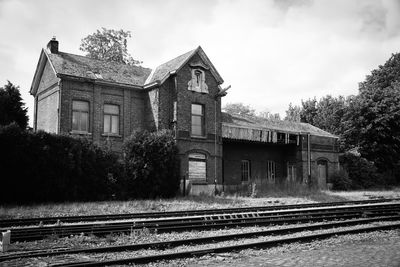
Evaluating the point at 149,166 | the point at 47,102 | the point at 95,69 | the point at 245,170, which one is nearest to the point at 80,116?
the point at 47,102

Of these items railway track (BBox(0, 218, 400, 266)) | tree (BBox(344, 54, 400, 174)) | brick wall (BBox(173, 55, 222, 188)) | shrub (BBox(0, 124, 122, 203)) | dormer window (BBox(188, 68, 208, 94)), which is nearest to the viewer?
railway track (BBox(0, 218, 400, 266))

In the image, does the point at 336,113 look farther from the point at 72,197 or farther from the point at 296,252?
the point at 296,252

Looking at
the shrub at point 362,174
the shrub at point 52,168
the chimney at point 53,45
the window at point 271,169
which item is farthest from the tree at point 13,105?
the shrub at point 362,174

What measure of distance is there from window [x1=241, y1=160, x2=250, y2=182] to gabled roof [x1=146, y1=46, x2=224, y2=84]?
693 centimetres

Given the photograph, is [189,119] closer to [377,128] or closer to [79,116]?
[79,116]

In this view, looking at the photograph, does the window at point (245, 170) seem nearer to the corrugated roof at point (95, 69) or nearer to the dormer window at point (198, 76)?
the dormer window at point (198, 76)

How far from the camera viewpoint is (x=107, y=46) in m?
42.7

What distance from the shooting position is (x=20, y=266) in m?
6.47

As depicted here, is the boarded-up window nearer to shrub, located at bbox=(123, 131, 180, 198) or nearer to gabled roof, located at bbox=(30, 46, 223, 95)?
shrub, located at bbox=(123, 131, 180, 198)

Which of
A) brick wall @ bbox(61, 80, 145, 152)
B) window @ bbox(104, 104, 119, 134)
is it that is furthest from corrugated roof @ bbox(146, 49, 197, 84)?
window @ bbox(104, 104, 119, 134)

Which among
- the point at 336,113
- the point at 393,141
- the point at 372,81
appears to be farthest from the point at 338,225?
the point at 372,81

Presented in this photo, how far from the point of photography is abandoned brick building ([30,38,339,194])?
23.8 meters

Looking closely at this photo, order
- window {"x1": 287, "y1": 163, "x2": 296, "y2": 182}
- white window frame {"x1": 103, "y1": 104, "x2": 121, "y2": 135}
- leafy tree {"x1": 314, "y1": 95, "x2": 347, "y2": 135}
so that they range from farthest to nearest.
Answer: leafy tree {"x1": 314, "y1": 95, "x2": 347, "y2": 135}
window {"x1": 287, "y1": 163, "x2": 296, "y2": 182}
white window frame {"x1": 103, "y1": 104, "x2": 121, "y2": 135}

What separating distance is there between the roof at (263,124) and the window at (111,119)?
290 inches
